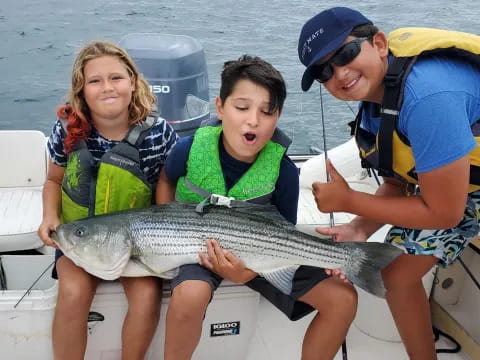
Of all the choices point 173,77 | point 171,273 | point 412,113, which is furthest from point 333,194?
point 173,77

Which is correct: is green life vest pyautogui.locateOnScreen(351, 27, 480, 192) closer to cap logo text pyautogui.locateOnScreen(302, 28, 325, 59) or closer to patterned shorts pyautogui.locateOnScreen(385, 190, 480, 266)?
patterned shorts pyautogui.locateOnScreen(385, 190, 480, 266)

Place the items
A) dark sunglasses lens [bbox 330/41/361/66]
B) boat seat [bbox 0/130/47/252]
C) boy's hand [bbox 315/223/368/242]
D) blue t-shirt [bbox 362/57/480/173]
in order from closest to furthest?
blue t-shirt [bbox 362/57/480/173], dark sunglasses lens [bbox 330/41/361/66], boy's hand [bbox 315/223/368/242], boat seat [bbox 0/130/47/252]

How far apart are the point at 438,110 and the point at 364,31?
1.34 feet

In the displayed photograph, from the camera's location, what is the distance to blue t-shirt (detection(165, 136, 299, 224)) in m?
2.45

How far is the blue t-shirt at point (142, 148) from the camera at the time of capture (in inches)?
101

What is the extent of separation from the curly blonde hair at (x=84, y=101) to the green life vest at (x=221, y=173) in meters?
0.39

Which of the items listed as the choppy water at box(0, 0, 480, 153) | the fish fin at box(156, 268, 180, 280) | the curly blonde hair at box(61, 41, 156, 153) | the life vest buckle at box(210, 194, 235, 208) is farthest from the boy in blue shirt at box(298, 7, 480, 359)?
the choppy water at box(0, 0, 480, 153)

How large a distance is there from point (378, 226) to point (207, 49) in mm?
8732

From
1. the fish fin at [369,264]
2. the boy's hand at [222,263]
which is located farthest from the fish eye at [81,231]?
the fish fin at [369,264]

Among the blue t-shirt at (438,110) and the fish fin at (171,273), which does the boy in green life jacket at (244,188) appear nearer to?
the fish fin at (171,273)

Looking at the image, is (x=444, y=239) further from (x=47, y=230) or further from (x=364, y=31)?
(x=47, y=230)

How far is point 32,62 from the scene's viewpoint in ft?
32.8

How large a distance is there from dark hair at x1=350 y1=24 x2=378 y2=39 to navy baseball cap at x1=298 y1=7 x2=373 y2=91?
0.01 meters

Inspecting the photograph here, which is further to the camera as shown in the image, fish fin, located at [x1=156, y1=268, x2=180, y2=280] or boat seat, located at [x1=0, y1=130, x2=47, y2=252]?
boat seat, located at [x1=0, y1=130, x2=47, y2=252]
